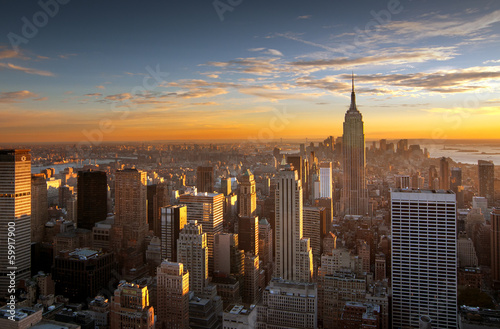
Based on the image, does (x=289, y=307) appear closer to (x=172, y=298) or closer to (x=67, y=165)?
(x=172, y=298)

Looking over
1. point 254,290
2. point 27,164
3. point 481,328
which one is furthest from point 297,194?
point 27,164

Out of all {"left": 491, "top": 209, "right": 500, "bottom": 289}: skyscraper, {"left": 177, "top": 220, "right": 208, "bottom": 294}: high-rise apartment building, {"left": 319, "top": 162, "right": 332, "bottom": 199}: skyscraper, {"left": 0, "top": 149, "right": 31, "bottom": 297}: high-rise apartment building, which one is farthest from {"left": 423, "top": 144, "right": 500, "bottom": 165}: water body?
{"left": 0, "top": 149, "right": 31, "bottom": 297}: high-rise apartment building

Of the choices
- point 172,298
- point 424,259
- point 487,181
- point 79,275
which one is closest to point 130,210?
point 79,275

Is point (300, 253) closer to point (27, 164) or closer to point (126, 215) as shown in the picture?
point (126, 215)

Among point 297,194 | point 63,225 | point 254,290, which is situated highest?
point 297,194

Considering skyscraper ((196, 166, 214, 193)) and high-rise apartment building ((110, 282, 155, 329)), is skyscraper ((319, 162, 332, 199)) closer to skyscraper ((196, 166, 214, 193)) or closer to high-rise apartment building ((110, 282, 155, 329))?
skyscraper ((196, 166, 214, 193))
